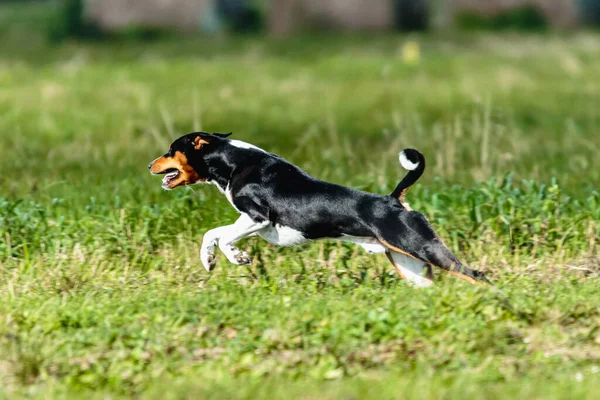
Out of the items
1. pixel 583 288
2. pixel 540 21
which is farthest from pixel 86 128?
pixel 540 21

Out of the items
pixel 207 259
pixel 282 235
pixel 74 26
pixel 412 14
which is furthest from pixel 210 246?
pixel 412 14

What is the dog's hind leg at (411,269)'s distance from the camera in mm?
5887

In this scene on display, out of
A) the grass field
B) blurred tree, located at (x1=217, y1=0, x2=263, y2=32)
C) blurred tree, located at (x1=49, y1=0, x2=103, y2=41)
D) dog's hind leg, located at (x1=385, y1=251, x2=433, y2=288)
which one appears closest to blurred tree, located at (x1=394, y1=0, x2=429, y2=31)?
blurred tree, located at (x1=217, y1=0, x2=263, y2=32)

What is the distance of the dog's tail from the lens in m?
Answer: 5.72

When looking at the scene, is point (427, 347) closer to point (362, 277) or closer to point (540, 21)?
point (362, 277)

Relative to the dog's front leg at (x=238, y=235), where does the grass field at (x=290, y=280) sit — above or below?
below

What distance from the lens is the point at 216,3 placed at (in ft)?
82.8

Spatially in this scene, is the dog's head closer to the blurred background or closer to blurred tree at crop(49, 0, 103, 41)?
the blurred background

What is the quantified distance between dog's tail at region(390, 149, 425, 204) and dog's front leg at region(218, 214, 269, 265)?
0.74 metres

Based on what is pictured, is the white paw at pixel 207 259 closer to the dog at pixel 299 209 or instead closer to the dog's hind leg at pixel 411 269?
the dog at pixel 299 209

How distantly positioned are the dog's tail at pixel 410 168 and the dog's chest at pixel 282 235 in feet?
1.91

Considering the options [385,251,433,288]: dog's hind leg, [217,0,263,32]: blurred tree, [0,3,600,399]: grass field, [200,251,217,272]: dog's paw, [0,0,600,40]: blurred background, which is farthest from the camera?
[217,0,263,32]: blurred tree

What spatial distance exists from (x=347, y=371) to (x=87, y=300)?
61.1 inches

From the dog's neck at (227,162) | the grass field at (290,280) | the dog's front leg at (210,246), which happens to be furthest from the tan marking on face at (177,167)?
the grass field at (290,280)
